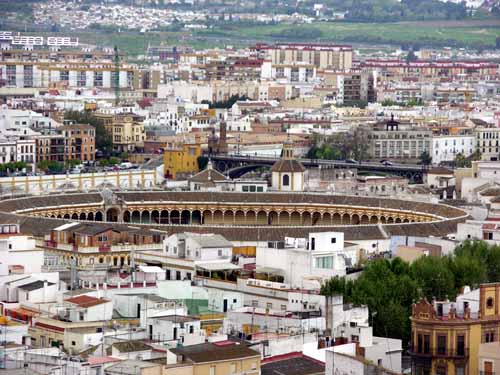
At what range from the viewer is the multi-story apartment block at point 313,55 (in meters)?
174

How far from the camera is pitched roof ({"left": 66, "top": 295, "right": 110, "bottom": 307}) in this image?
4352cm

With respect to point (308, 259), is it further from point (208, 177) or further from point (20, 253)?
point (208, 177)

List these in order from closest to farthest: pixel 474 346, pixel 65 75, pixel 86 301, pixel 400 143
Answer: pixel 474 346, pixel 86 301, pixel 400 143, pixel 65 75

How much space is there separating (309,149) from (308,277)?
59.7 metres

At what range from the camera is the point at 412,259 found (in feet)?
172

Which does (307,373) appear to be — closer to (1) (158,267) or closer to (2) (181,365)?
(2) (181,365)

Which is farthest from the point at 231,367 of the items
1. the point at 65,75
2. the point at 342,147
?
the point at 65,75

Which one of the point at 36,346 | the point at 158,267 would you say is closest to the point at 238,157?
the point at 158,267

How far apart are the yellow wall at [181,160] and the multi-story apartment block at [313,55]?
7394cm

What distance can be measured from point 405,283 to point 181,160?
51.1 metres

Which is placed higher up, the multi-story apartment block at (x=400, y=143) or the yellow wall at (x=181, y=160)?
the yellow wall at (x=181, y=160)

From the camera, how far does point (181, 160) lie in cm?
9656

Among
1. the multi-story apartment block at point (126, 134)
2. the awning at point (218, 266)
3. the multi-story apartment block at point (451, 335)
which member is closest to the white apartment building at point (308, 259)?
the awning at point (218, 266)

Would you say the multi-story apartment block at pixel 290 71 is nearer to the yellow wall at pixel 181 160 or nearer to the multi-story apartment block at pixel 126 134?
the multi-story apartment block at pixel 126 134
